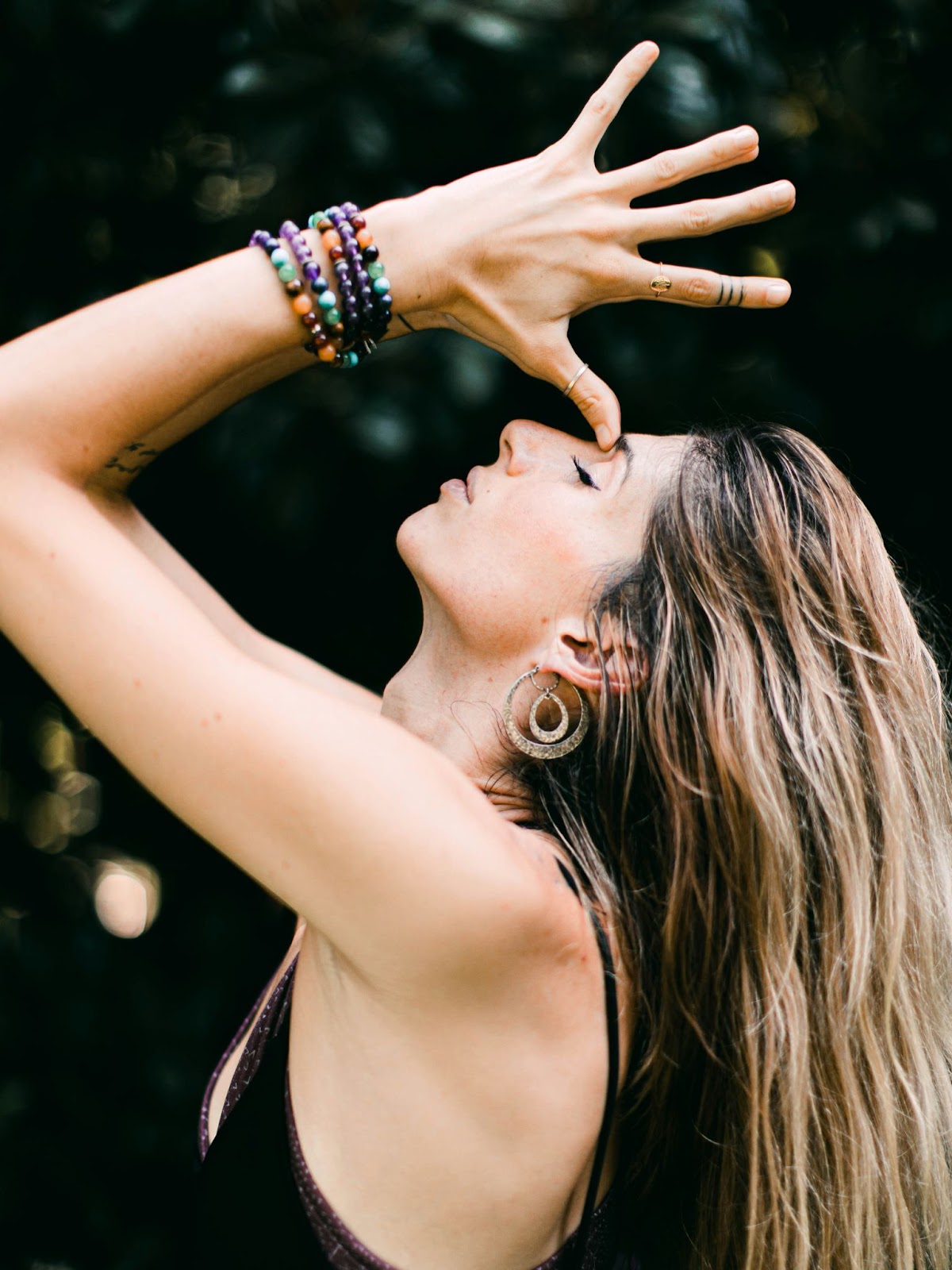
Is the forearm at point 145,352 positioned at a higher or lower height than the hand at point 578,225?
higher

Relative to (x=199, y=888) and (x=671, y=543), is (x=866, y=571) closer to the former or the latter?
(x=671, y=543)

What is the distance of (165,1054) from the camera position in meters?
2.15

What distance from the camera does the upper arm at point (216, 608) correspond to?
1635 millimetres

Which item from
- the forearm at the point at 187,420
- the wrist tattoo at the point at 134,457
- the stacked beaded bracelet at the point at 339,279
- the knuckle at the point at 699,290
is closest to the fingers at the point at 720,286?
the knuckle at the point at 699,290

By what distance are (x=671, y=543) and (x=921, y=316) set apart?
2.03 feet

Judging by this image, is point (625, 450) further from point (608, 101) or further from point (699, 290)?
point (608, 101)

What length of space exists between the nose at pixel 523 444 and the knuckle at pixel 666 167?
16.1 inches

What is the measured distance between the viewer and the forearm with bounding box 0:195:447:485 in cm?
139

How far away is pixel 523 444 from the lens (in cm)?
174

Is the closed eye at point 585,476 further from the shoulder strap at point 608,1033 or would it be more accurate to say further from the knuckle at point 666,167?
the shoulder strap at point 608,1033

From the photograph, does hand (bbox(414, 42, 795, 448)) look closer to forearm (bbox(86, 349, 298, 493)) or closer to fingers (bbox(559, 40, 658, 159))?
fingers (bbox(559, 40, 658, 159))

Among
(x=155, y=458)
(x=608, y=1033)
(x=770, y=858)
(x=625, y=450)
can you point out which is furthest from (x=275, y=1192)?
(x=625, y=450)

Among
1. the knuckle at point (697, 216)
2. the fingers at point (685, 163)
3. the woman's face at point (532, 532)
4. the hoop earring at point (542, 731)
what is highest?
the fingers at point (685, 163)

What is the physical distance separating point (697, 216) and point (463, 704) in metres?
0.75
